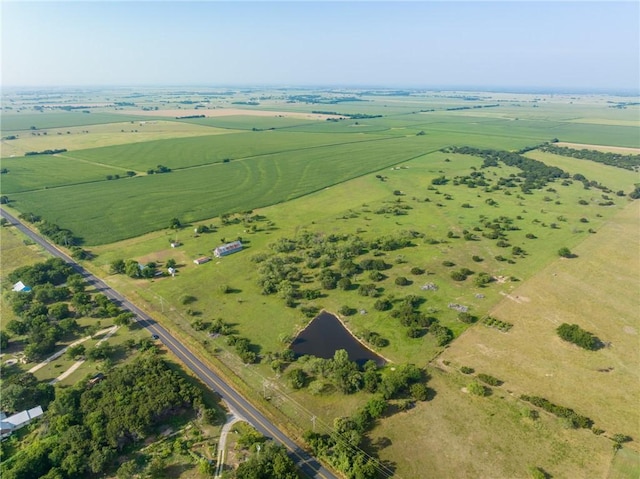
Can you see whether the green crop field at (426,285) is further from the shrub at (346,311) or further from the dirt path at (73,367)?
the dirt path at (73,367)

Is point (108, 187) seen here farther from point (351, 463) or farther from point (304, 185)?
point (351, 463)

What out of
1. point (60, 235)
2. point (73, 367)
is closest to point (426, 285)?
point (73, 367)

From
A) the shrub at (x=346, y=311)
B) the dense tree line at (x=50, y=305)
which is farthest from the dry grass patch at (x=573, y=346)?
the dense tree line at (x=50, y=305)

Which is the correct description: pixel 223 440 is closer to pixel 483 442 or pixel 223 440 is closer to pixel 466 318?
pixel 483 442

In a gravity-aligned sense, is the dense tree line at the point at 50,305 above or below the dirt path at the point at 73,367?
above

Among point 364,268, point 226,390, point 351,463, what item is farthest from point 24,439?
point 364,268
